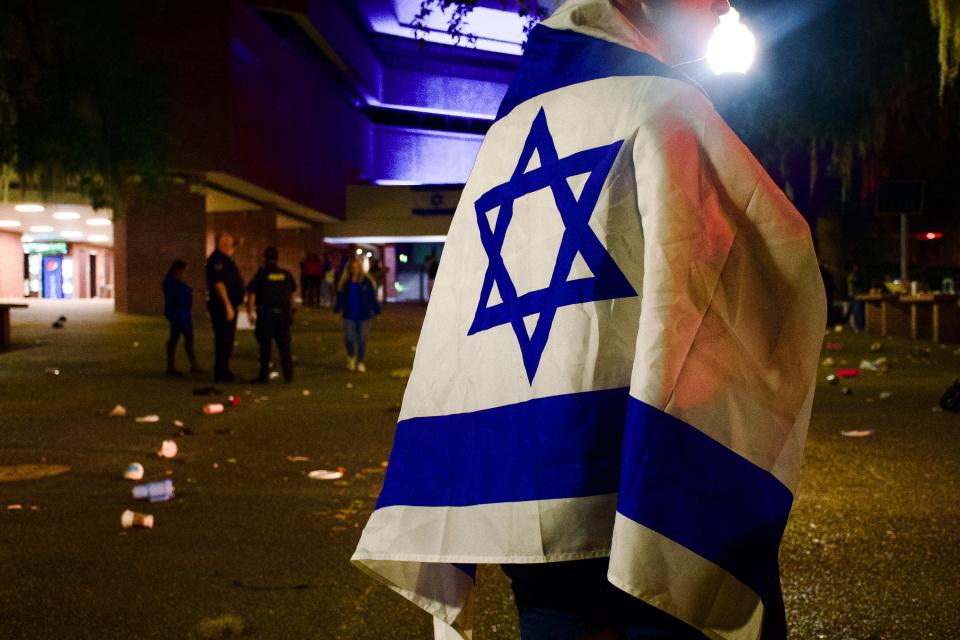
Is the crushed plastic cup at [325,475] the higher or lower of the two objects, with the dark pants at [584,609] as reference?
lower

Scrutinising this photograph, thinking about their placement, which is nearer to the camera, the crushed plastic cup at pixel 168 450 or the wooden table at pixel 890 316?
the crushed plastic cup at pixel 168 450

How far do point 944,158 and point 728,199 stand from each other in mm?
35919

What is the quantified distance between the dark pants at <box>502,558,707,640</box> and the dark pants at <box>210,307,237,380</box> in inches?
484

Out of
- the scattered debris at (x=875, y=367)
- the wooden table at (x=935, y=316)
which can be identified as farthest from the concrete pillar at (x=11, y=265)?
the scattered debris at (x=875, y=367)

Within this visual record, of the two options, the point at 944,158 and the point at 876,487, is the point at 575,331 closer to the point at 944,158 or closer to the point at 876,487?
the point at 876,487

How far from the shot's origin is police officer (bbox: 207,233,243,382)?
43.4 feet

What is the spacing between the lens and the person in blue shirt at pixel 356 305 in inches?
595

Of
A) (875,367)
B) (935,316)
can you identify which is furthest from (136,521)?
(935,316)

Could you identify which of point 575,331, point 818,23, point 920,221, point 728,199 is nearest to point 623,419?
point 575,331

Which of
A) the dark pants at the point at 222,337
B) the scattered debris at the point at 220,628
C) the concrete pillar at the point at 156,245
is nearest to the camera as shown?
the scattered debris at the point at 220,628

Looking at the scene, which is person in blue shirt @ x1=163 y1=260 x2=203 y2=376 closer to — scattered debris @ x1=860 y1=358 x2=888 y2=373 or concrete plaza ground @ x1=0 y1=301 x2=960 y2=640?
concrete plaza ground @ x1=0 y1=301 x2=960 y2=640

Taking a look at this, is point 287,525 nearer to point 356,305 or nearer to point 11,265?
point 356,305

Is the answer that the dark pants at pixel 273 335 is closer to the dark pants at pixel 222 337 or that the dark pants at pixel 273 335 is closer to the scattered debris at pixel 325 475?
the dark pants at pixel 222 337

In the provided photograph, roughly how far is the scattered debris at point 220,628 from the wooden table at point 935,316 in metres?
19.1
